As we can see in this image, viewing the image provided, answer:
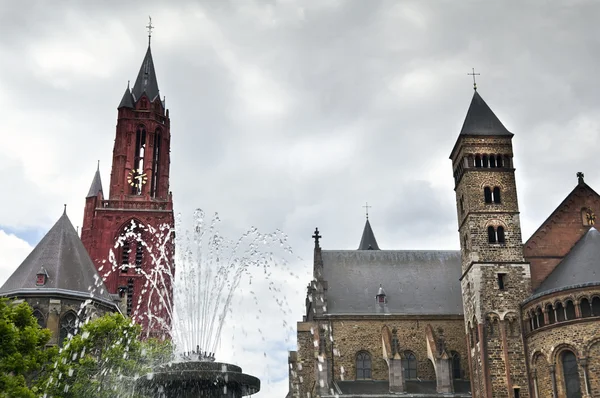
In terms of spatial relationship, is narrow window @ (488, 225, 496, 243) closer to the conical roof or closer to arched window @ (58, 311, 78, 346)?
arched window @ (58, 311, 78, 346)

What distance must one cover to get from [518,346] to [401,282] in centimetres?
1516

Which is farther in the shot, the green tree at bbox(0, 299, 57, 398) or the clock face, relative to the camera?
the clock face

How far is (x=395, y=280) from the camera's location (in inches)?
2149

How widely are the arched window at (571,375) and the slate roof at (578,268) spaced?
3638 mm

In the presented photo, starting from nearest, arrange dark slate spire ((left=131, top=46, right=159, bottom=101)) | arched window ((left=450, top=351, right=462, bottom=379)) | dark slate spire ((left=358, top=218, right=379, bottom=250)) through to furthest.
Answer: arched window ((left=450, top=351, right=462, bottom=379))
dark slate spire ((left=358, top=218, right=379, bottom=250))
dark slate spire ((left=131, top=46, right=159, bottom=101))

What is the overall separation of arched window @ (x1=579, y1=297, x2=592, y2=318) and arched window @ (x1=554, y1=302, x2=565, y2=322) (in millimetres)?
997

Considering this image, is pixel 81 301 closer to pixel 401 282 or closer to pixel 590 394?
pixel 401 282

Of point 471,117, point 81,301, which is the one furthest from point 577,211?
point 81,301

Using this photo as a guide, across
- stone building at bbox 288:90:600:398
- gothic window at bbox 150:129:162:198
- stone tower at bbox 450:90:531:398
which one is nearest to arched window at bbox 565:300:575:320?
stone building at bbox 288:90:600:398

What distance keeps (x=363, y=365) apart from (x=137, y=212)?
33.4 metres

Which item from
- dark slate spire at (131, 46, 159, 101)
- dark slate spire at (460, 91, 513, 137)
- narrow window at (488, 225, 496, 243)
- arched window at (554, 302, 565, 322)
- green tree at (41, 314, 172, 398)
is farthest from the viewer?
dark slate spire at (131, 46, 159, 101)

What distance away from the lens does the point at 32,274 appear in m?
42.9

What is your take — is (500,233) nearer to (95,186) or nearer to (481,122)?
(481,122)

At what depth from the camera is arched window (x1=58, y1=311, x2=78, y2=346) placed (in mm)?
41500
